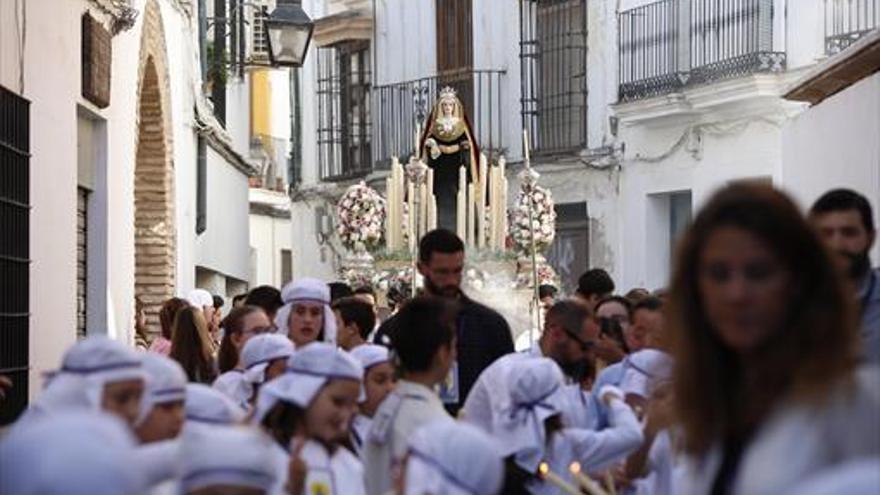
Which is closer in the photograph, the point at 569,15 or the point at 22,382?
the point at 22,382

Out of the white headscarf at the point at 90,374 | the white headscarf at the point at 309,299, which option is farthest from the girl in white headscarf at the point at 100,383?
the white headscarf at the point at 309,299

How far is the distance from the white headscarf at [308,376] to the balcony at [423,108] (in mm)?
27389

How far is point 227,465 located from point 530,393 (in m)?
3.60

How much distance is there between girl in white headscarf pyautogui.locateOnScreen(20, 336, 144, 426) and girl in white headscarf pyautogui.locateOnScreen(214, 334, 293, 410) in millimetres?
3126

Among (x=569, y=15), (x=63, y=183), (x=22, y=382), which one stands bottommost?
(x=22, y=382)

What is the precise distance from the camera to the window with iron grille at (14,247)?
14570 mm

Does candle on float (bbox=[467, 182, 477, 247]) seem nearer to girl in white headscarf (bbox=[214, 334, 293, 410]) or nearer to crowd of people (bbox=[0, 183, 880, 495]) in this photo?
crowd of people (bbox=[0, 183, 880, 495])

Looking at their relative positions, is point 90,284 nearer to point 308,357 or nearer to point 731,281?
point 308,357

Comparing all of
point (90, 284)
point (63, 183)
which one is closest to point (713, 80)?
point (90, 284)

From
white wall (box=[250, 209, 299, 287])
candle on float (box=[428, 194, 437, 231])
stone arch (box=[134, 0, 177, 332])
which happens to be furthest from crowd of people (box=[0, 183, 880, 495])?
white wall (box=[250, 209, 299, 287])

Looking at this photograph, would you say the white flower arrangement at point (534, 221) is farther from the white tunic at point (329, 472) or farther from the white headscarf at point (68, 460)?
the white headscarf at point (68, 460)

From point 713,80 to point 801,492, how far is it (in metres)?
25.8

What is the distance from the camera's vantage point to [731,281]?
195 inches

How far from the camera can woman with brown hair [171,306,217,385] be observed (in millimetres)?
12664
